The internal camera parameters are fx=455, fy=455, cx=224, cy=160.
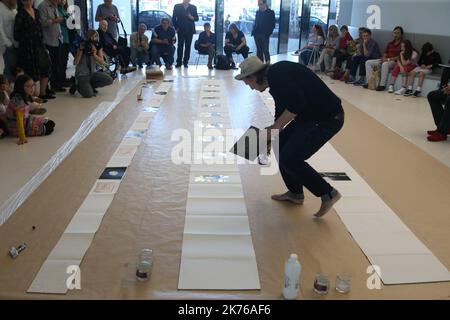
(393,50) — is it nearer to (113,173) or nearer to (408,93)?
(408,93)

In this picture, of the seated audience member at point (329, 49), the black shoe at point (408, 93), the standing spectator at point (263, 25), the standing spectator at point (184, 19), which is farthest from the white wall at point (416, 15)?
the standing spectator at point (184, 19)

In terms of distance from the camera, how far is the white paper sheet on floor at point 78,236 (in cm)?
223

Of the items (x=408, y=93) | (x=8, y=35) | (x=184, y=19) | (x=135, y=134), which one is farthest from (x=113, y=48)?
(x=408, y=93)

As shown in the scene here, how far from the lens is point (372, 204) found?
320 centimetres

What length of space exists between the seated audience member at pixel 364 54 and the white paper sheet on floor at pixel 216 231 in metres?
4.71

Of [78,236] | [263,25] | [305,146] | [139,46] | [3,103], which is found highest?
[263,25]

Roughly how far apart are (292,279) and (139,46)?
7.77 meters

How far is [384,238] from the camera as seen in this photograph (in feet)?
8.97

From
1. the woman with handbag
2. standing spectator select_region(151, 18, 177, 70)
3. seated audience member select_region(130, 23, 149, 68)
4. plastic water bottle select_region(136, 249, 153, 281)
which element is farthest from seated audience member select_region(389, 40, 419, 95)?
plastic water bottle select_region(136, 249, 153, 281)

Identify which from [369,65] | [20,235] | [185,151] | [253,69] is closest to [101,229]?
[20,235]

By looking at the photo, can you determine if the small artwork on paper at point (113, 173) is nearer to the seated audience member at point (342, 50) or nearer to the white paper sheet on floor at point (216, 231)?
the white paper sheet on floor at point (216, 231)

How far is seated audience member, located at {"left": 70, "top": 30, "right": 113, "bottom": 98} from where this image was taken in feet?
20.7

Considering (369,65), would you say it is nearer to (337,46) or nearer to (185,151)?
(337,46)
